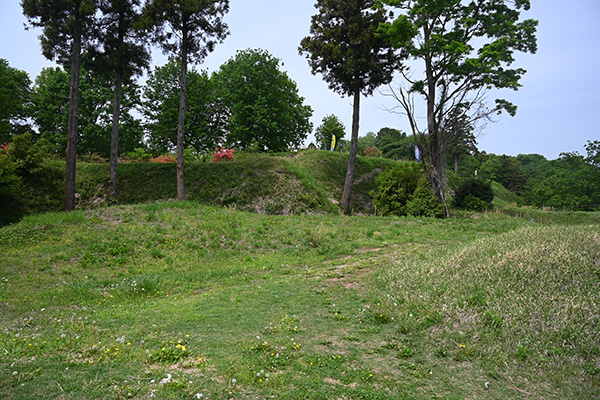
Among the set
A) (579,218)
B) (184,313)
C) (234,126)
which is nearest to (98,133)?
(234,126)

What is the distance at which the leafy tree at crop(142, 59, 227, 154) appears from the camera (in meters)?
33.4

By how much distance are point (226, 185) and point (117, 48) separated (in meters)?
10.1

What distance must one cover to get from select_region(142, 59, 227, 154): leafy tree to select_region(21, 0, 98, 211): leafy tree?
15829 millimetres

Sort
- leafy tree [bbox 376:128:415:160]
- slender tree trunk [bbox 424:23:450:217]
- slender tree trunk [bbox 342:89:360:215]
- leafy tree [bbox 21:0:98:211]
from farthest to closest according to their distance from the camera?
1. leafy tree [bbox 376:128:415:160]
2. slender tree trunk [bbox 342:89:360:215]
3. slender tree trunk [bbox 424:23:450:217]
4. leafy tree [bbox 21:0:98:211]

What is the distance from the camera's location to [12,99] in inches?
1166

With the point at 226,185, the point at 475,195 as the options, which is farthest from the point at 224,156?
the point at 475,195

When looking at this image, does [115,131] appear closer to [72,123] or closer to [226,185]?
[72,123]

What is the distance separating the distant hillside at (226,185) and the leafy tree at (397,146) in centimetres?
2935

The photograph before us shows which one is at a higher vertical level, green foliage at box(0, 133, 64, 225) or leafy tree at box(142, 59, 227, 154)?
leafy tree at box(142, 59, 227, 154)

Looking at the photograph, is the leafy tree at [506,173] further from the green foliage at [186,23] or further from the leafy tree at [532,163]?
the green foliage at [186,23]

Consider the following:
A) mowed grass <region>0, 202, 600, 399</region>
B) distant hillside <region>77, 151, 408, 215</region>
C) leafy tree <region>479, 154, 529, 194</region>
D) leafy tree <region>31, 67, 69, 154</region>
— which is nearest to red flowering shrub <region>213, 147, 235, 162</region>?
distant hillside <region>77, 151, 408, 215</region>

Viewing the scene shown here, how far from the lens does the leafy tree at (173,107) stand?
33.4 meters

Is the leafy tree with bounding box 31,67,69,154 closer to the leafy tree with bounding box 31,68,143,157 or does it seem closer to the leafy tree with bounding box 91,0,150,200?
the leafy tree with bounding box 31,68,143,157

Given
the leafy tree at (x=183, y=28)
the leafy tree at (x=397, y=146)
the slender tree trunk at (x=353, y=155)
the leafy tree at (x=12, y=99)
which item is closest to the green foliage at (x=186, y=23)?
the leafy tree at (x=183, y=28)
